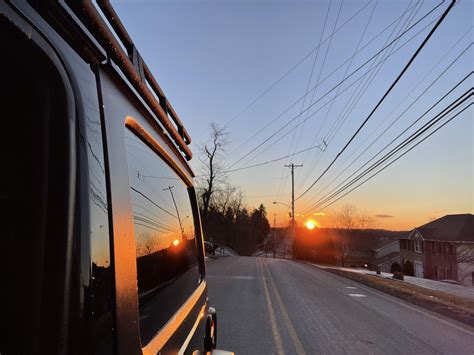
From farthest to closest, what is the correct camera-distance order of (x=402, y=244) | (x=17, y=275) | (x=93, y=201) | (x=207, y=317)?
(x=402, y=244), (x=207, y=317), (x=93, y=201), (x=17, y=275)

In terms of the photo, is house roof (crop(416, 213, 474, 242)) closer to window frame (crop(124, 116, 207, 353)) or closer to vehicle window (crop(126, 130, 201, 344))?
window frame (crop(124, 116, 207, 353))

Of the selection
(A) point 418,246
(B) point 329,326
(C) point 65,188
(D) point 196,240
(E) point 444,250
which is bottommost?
(E) point 444,250

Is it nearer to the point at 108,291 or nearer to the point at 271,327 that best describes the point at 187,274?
the point at 108,291

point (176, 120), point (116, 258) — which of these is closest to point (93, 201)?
point (116, 258)

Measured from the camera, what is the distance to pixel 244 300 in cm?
1155

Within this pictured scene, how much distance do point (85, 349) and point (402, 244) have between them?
67.2 meters

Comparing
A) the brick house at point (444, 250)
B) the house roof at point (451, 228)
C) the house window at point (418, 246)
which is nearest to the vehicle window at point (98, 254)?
the brick house at point (444, 250)

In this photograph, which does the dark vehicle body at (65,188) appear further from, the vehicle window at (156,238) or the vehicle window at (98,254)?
the vehicle window at (156,238)

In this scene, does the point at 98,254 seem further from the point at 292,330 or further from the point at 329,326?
the point at 329,326

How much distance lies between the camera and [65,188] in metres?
0.90

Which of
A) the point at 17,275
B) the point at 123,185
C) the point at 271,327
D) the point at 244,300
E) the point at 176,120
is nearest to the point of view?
the point at 17,275

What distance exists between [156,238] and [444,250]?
174 ft

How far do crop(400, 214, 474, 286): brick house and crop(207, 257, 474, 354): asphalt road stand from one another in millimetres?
38038

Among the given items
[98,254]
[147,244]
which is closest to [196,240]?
[147,244]
